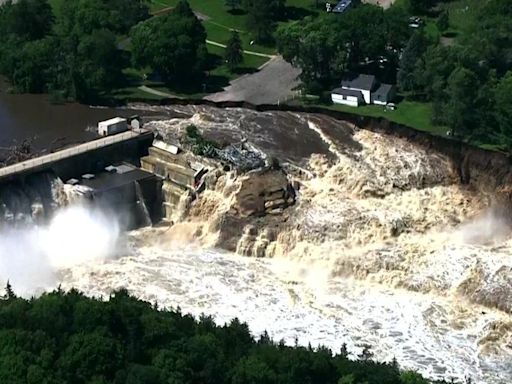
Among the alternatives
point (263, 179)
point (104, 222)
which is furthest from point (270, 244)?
point (104, 222)

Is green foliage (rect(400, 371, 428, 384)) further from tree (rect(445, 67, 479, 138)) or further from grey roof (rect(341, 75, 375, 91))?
grey roof (rect(341, 75, 375, 91))

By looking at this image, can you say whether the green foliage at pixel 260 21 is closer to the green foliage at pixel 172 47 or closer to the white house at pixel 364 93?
the green foliage at pixel 172 47

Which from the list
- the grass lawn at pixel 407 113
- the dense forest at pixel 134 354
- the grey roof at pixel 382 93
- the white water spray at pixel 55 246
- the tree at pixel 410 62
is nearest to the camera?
the dense forest at pixel 134 354

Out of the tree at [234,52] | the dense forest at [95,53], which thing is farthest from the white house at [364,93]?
the dense forest at [95,53]

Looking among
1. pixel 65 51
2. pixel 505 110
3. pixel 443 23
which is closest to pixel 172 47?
pixel 65 51

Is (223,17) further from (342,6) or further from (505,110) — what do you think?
(505,110)
